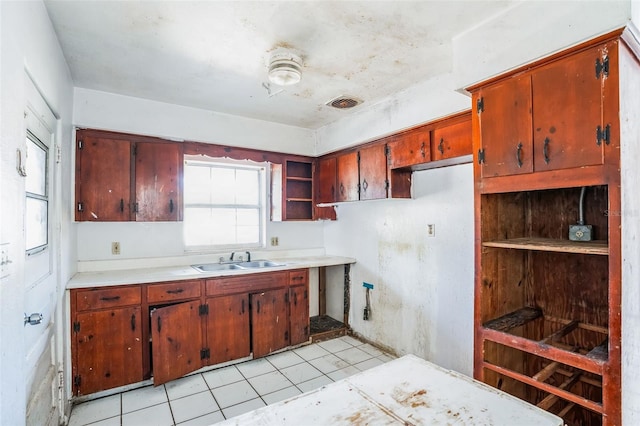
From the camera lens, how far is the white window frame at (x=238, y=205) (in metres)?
3.56

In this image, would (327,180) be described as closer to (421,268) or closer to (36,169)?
(421,268)

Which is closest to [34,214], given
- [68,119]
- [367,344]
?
[68,119]

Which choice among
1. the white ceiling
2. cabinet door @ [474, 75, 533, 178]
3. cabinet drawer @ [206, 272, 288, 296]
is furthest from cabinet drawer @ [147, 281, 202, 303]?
cabinet door @ [474, 75, 533, 178]

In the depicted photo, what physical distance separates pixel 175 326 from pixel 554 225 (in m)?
2.97

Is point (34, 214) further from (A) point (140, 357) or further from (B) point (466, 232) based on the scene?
(B) point (466, 232)

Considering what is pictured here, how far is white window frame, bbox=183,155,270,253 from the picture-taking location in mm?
3564

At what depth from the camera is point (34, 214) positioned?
1794mm

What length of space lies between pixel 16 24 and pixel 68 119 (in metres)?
1.50

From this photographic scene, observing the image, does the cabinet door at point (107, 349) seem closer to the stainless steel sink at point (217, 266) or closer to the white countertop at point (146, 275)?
the white countertop at point (146, 275)

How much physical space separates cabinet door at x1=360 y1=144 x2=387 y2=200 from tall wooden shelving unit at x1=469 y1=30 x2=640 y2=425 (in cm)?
126

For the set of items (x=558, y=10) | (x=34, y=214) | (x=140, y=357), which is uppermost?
(x=558, y=10)

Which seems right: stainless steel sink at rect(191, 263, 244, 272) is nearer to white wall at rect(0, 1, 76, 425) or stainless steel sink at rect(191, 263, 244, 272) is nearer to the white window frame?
the white window frame

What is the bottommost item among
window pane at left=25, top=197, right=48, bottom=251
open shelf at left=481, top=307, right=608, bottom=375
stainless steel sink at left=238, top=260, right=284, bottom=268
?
open shelf at left=481, top=307, right=608, bottom=375

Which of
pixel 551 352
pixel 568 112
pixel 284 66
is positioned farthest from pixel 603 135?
pixel 284 66
